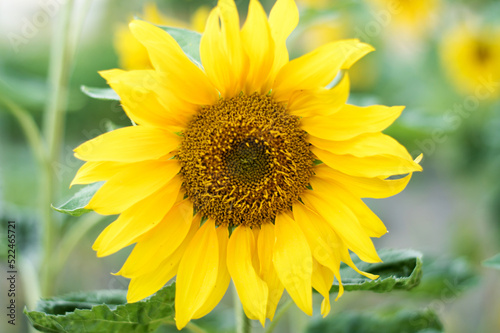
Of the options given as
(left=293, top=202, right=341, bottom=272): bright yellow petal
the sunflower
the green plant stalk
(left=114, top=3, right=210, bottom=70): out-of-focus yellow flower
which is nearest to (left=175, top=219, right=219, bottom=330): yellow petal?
the sunflower

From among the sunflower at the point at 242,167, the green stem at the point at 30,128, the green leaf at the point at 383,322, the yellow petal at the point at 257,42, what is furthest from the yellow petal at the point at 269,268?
the green stem at the point at 30,128

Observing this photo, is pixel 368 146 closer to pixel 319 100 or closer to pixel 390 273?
pixel 319 100

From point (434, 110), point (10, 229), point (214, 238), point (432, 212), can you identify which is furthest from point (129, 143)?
point (432, 212)

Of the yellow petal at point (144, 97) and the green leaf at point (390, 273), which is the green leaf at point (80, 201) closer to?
the yellow petal at point (144, 97)

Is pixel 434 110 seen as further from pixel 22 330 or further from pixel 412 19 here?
pixel 22 330

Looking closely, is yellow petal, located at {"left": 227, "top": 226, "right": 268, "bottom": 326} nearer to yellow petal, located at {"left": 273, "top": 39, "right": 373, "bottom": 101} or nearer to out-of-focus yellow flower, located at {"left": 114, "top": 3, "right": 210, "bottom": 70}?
yellow petal, located at {"left": 273, "top": 39, "right": 373, "bottom": 101}

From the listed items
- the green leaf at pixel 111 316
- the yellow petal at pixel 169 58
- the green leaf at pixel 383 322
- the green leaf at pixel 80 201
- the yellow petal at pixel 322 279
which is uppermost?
the yellow petal at pixel 169 58
